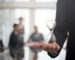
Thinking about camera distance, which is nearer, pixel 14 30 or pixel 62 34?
pixel 62 34

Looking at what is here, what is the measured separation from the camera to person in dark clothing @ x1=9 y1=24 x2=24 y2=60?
0.75 m

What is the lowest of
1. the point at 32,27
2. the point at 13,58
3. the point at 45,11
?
the point at 13,58

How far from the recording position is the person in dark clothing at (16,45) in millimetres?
752

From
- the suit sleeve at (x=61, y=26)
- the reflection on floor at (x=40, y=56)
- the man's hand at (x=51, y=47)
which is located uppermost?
the suit sleeve at (x=61, y=26)

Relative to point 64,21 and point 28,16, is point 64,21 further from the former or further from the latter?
point 28,16

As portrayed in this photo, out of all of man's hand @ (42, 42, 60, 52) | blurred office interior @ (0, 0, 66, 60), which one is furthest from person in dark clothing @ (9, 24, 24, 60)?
man's hand @ (42, 42, 60, 52)

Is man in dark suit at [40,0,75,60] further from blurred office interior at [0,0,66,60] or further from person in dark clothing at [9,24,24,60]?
person in dark clothing at [9,24,24,60]

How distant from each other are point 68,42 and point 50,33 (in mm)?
118

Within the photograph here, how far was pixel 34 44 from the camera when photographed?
0.71 metres

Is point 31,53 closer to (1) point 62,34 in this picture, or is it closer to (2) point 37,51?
(2) point 37,51

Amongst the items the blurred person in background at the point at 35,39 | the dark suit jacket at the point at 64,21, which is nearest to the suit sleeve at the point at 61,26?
the dark suit jacket at the point at 64,21

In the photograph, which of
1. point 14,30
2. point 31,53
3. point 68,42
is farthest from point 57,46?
point 14,30

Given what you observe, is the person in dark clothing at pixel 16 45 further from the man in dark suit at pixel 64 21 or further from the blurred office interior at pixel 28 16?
the man in dark suit at pixel 64 21

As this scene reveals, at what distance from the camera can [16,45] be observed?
30.3 inches
